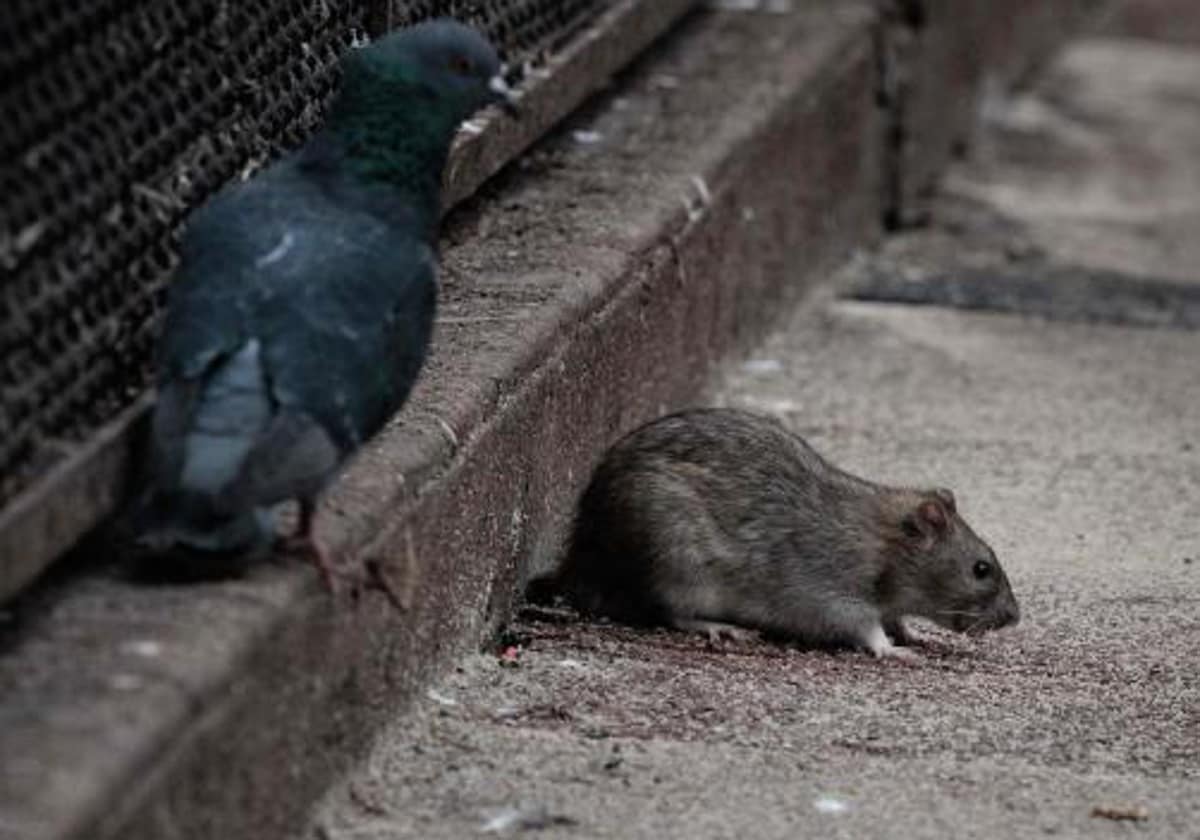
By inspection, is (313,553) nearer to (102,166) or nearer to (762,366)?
(102,166)

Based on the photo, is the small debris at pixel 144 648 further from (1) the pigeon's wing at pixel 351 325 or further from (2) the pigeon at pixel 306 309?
(1) the pigeon's wing at pixel 351 325

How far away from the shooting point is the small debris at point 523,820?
14.5 feet

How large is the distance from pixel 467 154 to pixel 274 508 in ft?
6.97

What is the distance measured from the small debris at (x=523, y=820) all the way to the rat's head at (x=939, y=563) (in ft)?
5.93

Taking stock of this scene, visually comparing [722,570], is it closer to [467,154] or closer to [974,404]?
[467,154]

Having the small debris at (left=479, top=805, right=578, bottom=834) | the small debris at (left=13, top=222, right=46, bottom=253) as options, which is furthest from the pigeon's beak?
the small debris at (left=479, top=805, right=578, bottom=834)

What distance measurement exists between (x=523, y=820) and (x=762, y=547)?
1.72 m

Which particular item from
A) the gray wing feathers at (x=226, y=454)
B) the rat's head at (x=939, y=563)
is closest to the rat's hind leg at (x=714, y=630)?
the rat's head at (x=939, y=563)

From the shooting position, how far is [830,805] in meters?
4.62

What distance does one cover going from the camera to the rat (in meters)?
5.88

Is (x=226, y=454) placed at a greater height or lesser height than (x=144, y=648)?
greater

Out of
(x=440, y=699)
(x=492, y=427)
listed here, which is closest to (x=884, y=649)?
(x=492, y=427)

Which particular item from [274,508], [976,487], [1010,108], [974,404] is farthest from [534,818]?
[1010,108]

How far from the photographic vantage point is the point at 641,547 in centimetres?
584
